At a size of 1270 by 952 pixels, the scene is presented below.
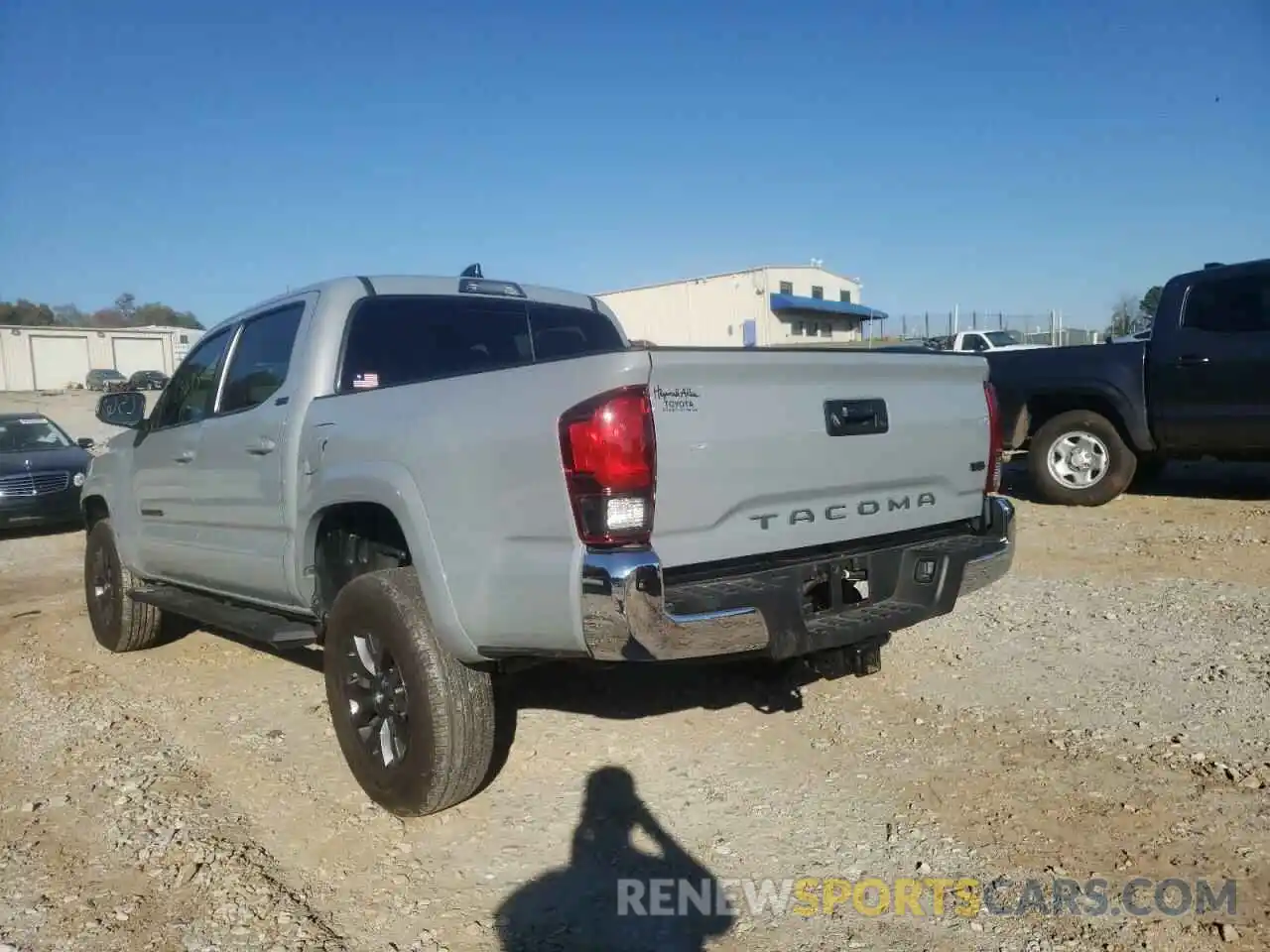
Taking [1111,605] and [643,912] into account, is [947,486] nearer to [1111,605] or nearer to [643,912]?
[643,912]

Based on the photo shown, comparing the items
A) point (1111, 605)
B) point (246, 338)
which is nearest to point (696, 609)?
point (246, 338)

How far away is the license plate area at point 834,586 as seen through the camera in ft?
10.3

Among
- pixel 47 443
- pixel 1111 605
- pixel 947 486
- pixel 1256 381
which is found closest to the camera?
pixel 947 486

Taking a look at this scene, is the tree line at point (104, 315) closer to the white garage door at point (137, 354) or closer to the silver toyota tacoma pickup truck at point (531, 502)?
the white garage door at point (137, 354)

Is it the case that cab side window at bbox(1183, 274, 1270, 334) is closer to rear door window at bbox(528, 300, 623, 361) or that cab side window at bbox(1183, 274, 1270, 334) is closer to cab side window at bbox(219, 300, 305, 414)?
rear door window at bbox(528, 300, 623, 361)

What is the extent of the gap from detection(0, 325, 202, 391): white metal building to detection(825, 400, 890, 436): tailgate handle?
59950mm

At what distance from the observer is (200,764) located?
164 inches

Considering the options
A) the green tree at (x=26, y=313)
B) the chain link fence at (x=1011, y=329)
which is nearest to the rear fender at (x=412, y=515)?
the chain link fence at (x=1011, y=329)

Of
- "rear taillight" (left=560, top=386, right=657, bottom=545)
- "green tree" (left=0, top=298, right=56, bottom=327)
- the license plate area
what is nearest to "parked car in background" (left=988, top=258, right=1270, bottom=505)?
the license plate area

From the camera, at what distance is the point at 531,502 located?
9.38ft

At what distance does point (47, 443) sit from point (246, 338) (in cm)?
979

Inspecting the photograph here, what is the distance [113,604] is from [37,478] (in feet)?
22.0

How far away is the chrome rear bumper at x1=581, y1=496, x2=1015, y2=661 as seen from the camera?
2703 millimetres

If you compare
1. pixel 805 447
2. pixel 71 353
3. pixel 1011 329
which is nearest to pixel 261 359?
pixel 805 447
